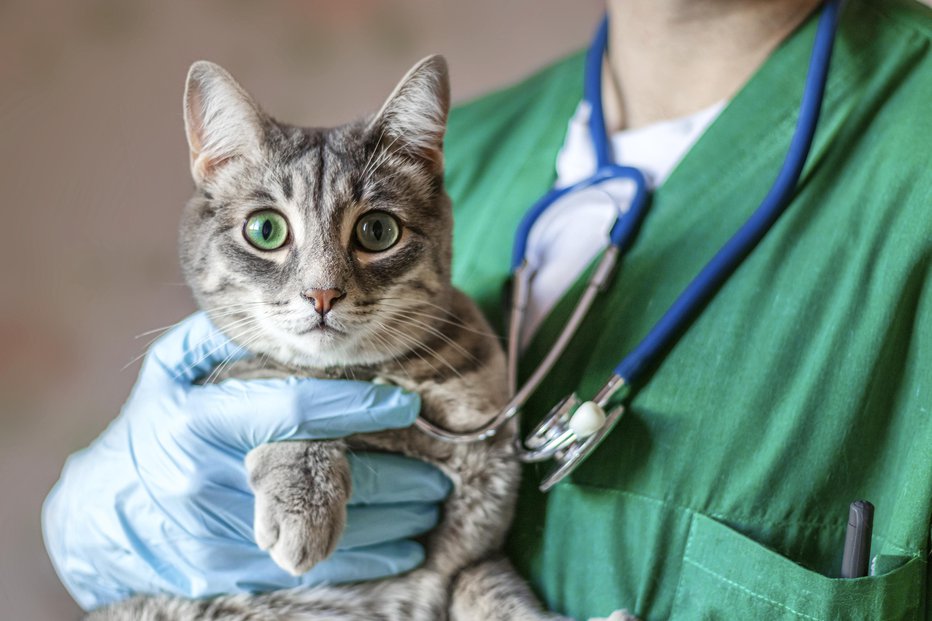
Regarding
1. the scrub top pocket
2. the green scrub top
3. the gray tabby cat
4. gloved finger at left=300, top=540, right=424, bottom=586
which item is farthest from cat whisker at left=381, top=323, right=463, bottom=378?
the scrub top pocket

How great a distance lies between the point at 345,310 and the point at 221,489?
0.88 ft

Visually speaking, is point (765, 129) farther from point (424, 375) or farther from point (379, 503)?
point (379, 503)

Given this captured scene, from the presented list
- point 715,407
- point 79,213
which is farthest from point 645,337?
point 79,213

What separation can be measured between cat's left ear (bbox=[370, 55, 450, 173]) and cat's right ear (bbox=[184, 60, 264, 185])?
0.44 feet

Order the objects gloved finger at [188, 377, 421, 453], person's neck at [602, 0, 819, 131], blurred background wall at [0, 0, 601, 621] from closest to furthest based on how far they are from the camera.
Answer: gloved finger at [188, 377, 421, 453], person's neck at [602, 0, 819, 131], blurred background wall at [0, 0, 601, 621]

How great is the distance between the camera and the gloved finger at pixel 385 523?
2.96ft

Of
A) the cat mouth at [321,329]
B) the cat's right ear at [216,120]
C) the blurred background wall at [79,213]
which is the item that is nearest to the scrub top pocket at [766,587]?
the cat mouth at [321,329]

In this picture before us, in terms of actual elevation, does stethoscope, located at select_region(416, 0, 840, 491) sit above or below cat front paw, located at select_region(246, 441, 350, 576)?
above

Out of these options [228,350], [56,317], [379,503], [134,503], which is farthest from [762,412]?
[56,317]

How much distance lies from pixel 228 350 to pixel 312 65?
87 cm

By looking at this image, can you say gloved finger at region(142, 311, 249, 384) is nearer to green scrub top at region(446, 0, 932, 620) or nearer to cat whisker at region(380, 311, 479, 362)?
cat whisker at region(380, 311, 479, 362)

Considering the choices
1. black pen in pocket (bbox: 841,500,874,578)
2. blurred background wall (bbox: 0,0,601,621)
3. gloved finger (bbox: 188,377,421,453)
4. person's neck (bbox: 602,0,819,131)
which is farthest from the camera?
blurred background wall (bbox: 0,0,601,621)

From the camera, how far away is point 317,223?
2.74 ft

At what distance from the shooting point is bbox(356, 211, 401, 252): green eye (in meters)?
0.87
